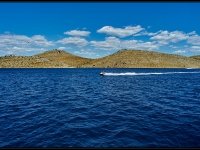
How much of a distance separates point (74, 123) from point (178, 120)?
10.6 m

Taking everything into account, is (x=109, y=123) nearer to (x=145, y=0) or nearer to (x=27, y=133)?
(x=27, y=133)

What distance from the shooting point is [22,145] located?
1800 cm

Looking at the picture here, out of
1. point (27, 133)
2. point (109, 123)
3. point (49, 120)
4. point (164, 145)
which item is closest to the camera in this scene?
point (164, 145)

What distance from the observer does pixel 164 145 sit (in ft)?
57.7

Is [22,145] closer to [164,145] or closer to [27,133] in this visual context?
[27,133]

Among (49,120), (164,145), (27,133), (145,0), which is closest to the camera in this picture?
(145,0)

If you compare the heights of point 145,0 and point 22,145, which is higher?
point 145,0

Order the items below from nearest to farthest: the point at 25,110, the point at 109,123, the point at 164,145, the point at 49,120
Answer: the point at 164,145 < the point at 109,123 < the point at 49,120 < the point at 25,110

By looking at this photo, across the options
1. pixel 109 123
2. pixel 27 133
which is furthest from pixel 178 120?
pixel 27 133

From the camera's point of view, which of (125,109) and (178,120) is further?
(125,109)

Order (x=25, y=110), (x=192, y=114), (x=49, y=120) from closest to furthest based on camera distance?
(x=49, y=120), (x=192, y=114), (x=25, y=110)

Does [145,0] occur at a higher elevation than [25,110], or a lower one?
higher

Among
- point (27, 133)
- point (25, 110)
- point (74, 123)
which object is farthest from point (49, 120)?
point (25, 110)

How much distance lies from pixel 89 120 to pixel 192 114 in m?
12.0
